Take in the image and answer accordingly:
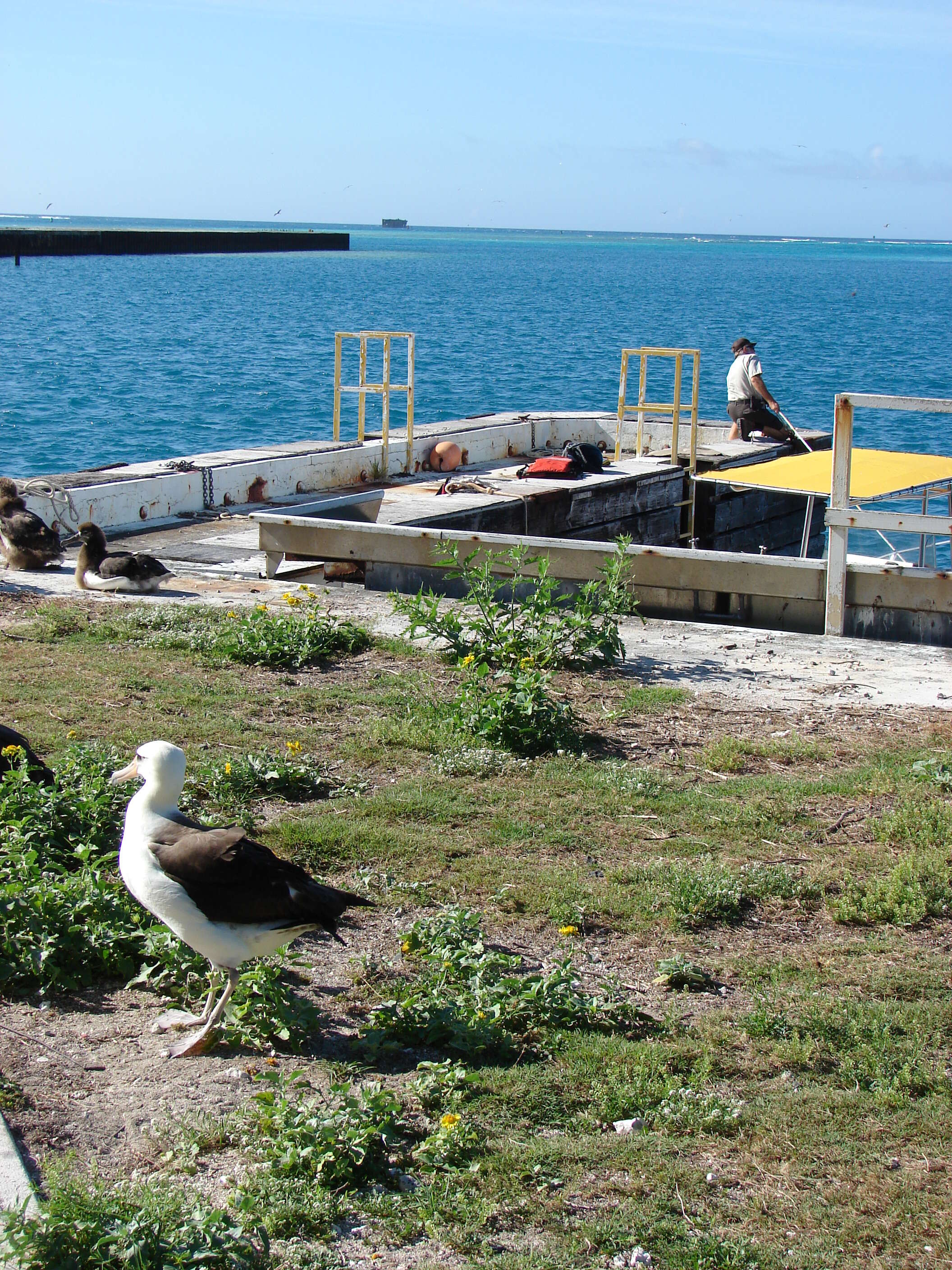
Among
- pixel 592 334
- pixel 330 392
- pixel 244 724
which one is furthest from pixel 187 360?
pixel 244 724

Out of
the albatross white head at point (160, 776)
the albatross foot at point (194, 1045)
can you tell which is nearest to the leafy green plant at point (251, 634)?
the albatross white head at point (160, 776)

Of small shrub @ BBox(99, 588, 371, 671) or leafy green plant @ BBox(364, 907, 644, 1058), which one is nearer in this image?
leafy green plant @ BBox(364, 907, 644, 1058)

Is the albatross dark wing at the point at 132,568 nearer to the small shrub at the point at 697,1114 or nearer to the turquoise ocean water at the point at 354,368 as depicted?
the small shrub at the point at 697,1114

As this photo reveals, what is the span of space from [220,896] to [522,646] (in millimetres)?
4132

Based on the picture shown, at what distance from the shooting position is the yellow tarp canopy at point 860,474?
38.5 feet

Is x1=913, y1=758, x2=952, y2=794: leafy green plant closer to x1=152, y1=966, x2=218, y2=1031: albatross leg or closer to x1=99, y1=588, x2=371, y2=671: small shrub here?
x1=152, y1=966, x2=218, y2=1031: albatross leg

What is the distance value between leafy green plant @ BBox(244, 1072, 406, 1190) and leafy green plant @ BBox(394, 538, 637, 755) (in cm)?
342

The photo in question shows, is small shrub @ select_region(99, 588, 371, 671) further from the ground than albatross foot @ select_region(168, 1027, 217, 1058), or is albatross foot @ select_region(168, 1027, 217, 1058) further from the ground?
small shrub @ select_region(99, 588, 371, 671)

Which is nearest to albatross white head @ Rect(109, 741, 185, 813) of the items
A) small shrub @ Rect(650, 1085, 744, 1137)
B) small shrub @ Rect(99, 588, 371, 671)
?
small shrub @ Rect(650, 1085, 744, 1137)

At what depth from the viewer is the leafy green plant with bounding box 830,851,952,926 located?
527cm

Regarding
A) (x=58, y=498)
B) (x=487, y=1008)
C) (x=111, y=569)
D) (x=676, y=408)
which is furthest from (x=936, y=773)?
(x=676, y=408)

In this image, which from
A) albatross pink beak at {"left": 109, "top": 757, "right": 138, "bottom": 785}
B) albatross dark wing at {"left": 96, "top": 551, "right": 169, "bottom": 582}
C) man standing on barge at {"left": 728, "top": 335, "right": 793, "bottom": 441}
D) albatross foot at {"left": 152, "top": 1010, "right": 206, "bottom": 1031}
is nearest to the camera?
A: albatross foot at {"left": 152, "top": 1010, "right": 206, "bottom": 1031}

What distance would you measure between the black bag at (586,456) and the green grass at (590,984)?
995 cm

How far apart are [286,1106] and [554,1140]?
80 cm
